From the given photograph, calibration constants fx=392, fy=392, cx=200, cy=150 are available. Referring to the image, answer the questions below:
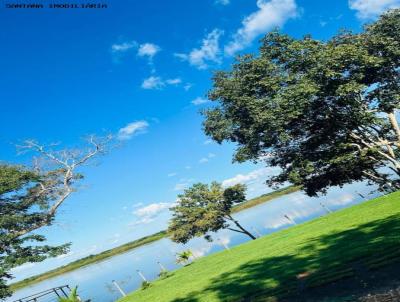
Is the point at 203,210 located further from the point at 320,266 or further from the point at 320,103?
the point at 320,266

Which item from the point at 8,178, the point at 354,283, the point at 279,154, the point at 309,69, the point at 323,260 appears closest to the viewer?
the point at 354,283

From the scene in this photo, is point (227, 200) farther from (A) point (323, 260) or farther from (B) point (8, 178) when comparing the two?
(A) point (323, 260)

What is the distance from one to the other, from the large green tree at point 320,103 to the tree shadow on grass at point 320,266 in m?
15.2

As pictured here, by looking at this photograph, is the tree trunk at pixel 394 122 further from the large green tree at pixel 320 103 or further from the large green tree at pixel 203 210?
the large green tree at pixel 203 210

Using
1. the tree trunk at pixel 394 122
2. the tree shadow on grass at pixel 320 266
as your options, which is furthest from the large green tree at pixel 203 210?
the tree shadow on grass at pixel 320 266

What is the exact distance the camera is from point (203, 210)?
5003 cm

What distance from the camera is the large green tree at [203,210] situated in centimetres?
4981

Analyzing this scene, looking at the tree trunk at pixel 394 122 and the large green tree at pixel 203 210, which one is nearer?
the tree trunk at pixel 394 122

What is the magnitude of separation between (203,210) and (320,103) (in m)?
24.2

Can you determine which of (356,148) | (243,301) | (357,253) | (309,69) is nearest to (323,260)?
(357,253)

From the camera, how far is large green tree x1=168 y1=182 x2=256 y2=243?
163 feet

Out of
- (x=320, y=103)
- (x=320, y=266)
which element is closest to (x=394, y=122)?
(x=320, y=103)

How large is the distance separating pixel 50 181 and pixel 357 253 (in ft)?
84.3

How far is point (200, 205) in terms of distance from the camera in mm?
51906
